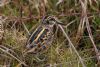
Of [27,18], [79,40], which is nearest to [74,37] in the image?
[79,40]

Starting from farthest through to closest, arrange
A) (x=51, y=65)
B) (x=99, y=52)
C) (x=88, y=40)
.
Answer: (x=88, y=40) → (x=99, y=52) → (x=51, y=65)

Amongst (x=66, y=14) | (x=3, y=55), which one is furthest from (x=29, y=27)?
(x=3, y=55)

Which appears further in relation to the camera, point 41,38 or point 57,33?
A: point 57,33

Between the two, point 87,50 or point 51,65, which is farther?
point 87,50

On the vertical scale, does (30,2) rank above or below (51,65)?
above

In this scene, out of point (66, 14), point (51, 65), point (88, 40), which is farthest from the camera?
point (66, 14)

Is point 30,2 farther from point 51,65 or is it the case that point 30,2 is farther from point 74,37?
point 51,65
